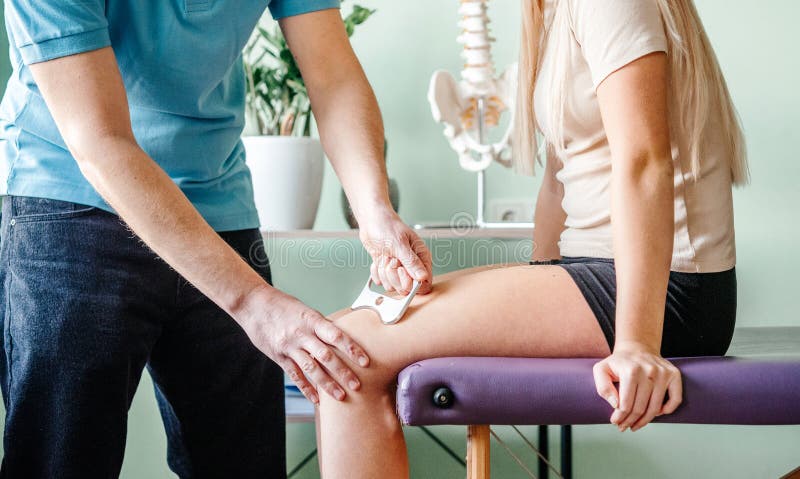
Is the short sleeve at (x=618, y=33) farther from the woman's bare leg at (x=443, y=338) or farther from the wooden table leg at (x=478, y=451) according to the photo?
the wooden table leg at (x=478, y=451)

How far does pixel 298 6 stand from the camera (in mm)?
1189

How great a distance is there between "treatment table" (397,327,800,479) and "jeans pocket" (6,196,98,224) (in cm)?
46

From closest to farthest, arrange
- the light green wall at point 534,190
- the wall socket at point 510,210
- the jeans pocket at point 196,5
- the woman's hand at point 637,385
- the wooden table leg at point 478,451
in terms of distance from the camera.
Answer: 1. the woman's hand at point 637,385
2. the wooden table leg at point 478,451
3. the jeans pocket at point 196,5
4. the light green wall at point 534,190
5. the wall socket at point 510,210

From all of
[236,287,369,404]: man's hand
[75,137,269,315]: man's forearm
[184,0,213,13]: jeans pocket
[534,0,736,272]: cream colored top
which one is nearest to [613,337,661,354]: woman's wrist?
[534,0,736,272]: cream colored top

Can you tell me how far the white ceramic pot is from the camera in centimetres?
196

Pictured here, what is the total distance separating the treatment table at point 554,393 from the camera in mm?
876

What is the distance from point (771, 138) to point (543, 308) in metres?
1.39

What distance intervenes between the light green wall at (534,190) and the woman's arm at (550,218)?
0.82 meters

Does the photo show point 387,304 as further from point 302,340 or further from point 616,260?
point 616,260

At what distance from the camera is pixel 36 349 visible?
0.99m

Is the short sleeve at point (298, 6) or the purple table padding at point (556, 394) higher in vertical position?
the short sleeve at point (298, 6)

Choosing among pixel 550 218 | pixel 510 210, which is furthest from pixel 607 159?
pixel 510 210

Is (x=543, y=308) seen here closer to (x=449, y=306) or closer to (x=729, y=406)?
(x=449, y=306)

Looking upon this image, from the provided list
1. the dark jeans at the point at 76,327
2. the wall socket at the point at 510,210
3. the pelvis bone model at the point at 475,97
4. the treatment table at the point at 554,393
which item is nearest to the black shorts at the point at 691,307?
the treatment table at the point at 554,393
